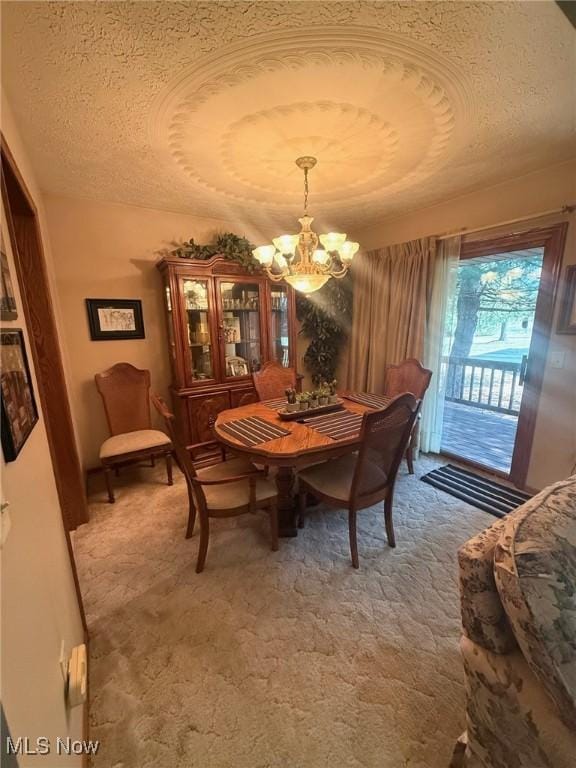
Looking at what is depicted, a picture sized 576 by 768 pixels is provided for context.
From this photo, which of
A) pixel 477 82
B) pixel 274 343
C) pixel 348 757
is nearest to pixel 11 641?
pixel 348 757

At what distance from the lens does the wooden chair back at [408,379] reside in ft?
9.12

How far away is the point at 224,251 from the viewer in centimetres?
313

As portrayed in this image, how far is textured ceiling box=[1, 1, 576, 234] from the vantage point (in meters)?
1.15

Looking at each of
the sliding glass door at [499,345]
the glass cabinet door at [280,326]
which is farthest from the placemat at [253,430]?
the sliding glass door at [499,345]

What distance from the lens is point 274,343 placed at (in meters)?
3.61

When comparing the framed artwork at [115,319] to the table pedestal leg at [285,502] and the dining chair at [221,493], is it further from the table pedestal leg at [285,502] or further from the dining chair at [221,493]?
the table pedestal leg at [285,502]

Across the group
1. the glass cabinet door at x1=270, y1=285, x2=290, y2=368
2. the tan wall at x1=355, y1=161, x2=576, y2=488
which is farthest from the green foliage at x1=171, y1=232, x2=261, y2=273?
the tan wall at x1=355, y1=161, x2=576, y2=488

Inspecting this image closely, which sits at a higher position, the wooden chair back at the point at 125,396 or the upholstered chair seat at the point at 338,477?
the wooden chair back at the point at 125,396

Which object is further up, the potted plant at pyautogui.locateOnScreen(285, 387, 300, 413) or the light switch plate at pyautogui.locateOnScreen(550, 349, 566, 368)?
the light switch plate at pyautogui.locateOnScreen(550, 349, 566, 368)

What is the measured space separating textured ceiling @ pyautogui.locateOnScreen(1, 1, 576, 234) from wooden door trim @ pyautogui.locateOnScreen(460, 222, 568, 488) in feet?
1.61

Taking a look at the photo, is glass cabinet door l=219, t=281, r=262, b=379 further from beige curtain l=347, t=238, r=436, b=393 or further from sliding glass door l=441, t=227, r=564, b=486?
sliding glass door l=441, t=227, r=564, b=486

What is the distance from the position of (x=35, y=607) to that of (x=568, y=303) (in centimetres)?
331

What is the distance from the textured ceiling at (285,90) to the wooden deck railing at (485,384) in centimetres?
293

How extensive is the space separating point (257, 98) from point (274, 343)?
226 cm
